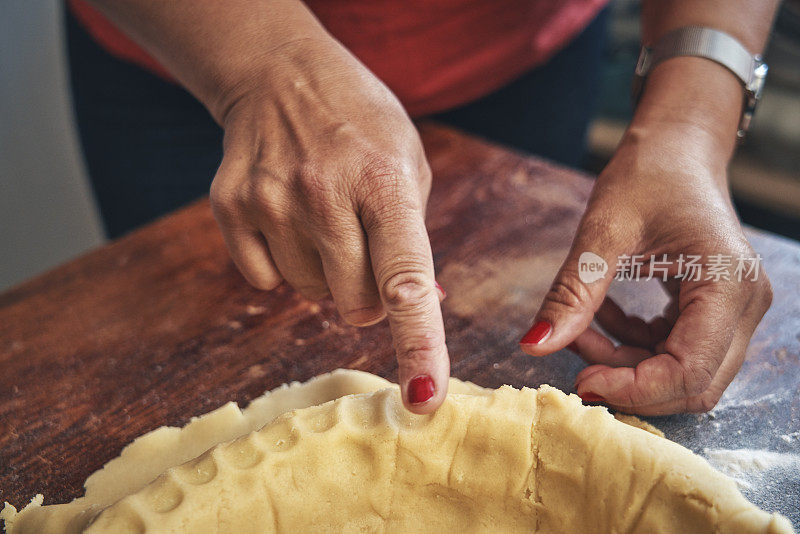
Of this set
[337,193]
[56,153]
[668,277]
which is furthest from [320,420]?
[56,153]

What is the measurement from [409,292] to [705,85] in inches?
30.2

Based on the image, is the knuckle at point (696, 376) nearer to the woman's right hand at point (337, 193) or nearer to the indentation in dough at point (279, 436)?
the woman's right hand at point (337, 193)

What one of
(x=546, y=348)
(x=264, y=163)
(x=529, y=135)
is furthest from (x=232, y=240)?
(x=529, y=135)

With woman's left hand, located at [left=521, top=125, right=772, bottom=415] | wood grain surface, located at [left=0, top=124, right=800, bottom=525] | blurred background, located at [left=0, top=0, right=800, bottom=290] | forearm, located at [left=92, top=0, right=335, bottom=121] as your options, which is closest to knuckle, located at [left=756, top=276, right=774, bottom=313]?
woman's left hand, located at [left=521, top=125, right=772, bottom=415]

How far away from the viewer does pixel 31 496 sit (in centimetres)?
104

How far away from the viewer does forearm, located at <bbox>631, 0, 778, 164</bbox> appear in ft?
4.07

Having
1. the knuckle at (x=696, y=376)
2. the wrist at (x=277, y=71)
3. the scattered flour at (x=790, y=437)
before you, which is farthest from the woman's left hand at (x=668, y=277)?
the wrist at (x=277, y=71)

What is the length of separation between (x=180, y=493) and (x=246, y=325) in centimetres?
49

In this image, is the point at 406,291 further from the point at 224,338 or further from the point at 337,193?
the point at 224,338

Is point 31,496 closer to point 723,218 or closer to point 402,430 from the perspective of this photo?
point 402,430

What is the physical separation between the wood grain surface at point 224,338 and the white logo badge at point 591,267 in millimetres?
213

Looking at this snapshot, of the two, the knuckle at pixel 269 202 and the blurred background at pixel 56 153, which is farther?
the blurred background at pixel 56 153

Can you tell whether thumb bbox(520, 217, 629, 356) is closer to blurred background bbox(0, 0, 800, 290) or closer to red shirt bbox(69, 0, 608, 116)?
red shirt bbox(69, 0, 608, 116)

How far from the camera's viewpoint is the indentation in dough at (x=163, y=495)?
885 millimetres
